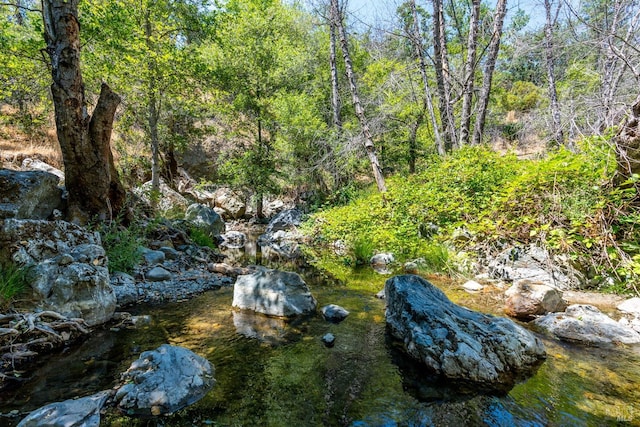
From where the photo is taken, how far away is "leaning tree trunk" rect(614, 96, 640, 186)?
4770mm

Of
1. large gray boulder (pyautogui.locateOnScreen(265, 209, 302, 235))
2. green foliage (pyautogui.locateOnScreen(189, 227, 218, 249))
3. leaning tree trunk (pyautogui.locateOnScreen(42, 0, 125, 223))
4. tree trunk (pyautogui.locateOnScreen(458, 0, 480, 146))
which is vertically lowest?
large gray boulder (pyautogui.locateOnScreen(265, 209, 302, 235))

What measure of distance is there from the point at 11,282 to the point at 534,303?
262 inches

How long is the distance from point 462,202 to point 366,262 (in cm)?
274

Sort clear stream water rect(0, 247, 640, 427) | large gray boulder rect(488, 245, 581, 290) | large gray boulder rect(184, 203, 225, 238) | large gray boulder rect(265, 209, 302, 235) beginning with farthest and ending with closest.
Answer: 1. large gray boulder rect(265, 209, 302, 235)
2. large gray boulder rect(184, 203, 225, 238)
3. large gray boulder rect(488, 245, 581, 290)
4. clear stream water rect(0, 247, 640, 427)

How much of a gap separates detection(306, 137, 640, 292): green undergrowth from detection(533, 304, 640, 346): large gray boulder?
1280 mm

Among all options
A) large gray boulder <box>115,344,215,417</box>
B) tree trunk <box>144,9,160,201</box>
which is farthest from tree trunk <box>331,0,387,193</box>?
large gray boulder <box>115,344,215,417</box>

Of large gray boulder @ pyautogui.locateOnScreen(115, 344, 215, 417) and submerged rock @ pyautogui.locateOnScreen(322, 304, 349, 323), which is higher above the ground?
large gray boulder @ pyautogui.locateOnScreen(115, 344, 215, 417)

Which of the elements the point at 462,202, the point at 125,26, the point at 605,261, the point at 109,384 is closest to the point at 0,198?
the point at 109,384

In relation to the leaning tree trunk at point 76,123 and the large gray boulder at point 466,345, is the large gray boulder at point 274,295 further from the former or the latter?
the leaning tree trunk at point 76,123

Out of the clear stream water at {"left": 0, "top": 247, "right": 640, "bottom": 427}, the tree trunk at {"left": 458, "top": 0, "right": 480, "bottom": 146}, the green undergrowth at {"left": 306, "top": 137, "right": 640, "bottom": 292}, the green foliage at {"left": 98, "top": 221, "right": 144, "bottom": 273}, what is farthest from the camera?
the tree trunk at {"left": 458, "top": 0, "right": 480, "bottom": 146}

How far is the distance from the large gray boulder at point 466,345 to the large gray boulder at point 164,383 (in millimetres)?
2108

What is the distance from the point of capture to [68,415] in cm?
233

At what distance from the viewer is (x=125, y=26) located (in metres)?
8.72

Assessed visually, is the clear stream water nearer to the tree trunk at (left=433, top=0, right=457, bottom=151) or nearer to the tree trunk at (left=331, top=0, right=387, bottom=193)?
the tree trunk at (left=331, top=0, right=387, bottom=193)
